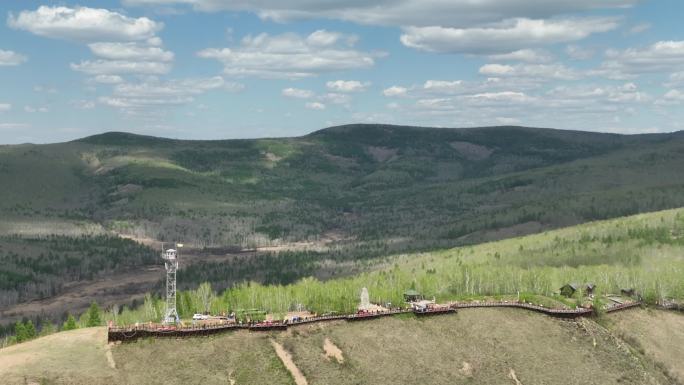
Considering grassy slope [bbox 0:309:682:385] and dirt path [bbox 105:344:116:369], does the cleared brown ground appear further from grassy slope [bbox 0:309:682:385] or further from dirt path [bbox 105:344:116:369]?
dirt path [bbox 105:344:116:369]

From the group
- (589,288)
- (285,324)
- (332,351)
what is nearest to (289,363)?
(332,351)

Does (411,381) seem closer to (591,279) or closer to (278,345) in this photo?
(278,345)

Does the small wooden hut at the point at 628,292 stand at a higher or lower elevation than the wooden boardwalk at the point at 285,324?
lower

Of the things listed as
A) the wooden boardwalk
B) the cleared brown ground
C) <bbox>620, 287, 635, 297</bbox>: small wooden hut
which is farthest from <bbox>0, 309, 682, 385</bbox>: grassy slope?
<bbox>620, 287, 635, 297</bbox>: small wooden hut

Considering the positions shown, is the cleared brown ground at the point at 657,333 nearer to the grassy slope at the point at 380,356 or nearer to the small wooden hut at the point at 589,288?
the grassy slope at the point at 380,356

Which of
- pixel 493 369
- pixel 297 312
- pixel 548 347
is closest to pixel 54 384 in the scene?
pixel 297 312

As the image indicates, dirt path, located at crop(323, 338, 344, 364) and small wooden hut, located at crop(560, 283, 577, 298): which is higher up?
dirt path, located at crop(323, 338, 344, 364)

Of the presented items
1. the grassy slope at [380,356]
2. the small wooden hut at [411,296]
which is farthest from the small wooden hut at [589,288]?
the small wooden hut at [411,296]
